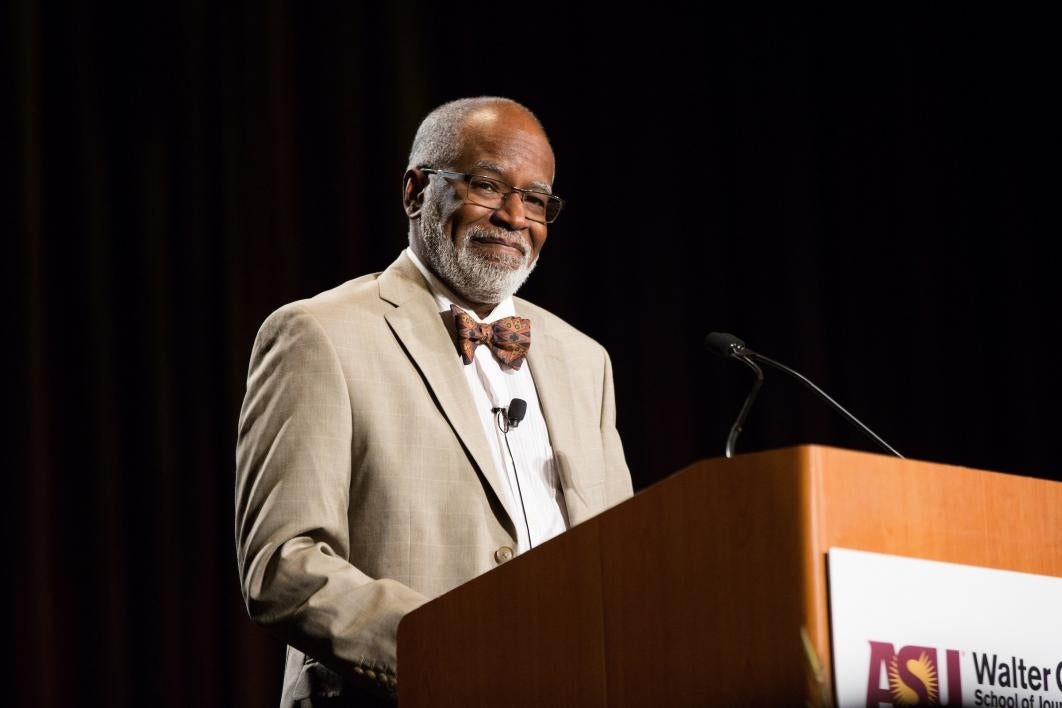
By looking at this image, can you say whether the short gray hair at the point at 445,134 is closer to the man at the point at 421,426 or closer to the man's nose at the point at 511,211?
the man at the point at 421,426

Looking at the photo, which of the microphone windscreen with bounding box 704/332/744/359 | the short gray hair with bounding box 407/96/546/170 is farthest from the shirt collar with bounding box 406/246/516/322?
the microphone windscreen with bounding box 704/332/744/359

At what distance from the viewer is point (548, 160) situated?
9.44 feet

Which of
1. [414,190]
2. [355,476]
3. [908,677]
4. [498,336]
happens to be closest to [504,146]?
[414,190]

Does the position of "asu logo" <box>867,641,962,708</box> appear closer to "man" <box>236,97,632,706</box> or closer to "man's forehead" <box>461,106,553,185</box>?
"man" <box>236,97,632,706</box>

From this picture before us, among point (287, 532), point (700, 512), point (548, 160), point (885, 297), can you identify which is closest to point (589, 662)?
point (700, 512)

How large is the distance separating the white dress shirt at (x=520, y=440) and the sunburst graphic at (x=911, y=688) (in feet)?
3.64

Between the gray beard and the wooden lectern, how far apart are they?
3.72 feet

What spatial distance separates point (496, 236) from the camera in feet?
9.16

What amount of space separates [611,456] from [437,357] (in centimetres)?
54

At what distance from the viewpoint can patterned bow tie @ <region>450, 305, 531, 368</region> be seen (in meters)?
2.67

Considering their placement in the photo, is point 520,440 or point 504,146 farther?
point 504,146

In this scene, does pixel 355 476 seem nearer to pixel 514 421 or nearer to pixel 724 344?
pixel 514 421

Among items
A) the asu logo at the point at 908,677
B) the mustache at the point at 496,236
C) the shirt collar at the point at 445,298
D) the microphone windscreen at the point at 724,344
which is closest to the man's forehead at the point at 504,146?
the mustache at the point at 496,236

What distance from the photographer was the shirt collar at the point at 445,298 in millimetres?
2801
